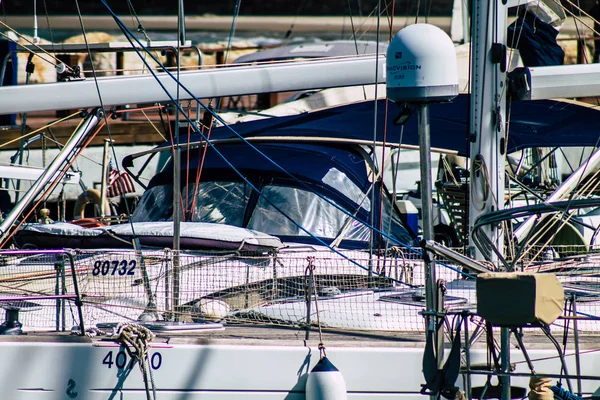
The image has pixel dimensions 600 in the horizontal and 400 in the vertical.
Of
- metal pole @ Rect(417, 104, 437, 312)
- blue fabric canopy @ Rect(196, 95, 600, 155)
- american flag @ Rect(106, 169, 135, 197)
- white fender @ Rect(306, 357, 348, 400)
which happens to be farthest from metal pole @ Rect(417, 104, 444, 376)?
american flag @ Rect(106, 169, 135, 197)

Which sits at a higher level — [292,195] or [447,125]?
[447,125]

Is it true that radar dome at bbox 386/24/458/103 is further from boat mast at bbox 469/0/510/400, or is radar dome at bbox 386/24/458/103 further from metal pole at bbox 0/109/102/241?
metal pole at bbox 0/109/102/241

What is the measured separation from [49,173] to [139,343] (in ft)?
6.56

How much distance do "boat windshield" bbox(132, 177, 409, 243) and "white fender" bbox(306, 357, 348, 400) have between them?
7.85ft

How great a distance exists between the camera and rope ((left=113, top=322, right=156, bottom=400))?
17.1 ft

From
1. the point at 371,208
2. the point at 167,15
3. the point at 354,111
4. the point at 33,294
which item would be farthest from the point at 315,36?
the point at 33,294

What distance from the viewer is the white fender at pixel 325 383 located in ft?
16.9

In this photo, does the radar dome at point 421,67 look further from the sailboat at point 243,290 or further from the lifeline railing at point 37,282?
the lifeline railing at point 37,282

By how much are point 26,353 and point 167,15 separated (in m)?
18.2

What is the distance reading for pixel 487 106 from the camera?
6.75 m

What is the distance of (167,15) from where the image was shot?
22.6 metres

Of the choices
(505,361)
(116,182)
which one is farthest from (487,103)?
(116,182)

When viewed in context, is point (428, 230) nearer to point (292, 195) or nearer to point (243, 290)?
point (243, 290)

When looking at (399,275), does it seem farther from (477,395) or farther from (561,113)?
(561,113)
